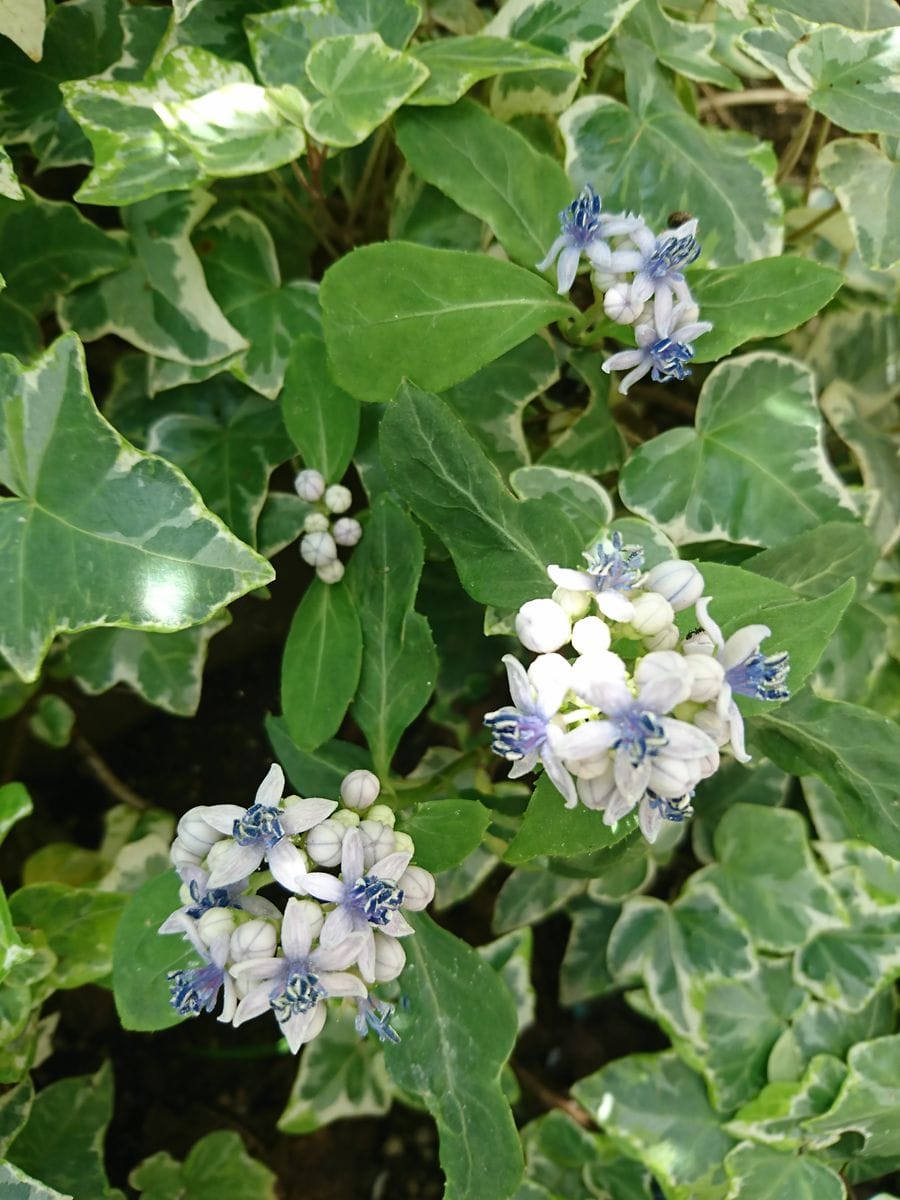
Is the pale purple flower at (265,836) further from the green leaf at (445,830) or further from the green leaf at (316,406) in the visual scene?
the green leaf at (316,406)

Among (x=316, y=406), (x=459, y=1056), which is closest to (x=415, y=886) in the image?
(x=459, y=1056)

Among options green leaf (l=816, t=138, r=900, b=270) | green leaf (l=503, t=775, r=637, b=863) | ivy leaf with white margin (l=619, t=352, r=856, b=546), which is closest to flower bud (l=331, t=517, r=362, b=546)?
ivy leaf with white margin (l=619, t=352, r=856, b=546)

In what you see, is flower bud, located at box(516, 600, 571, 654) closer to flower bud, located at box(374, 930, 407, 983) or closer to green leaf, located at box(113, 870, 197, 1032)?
flower bud, located at box(374, 930, 407, 983)

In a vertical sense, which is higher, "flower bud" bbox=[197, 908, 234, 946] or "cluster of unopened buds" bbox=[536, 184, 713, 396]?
"cluster of unopened buds" bbox=[536, 184, 713, 396]

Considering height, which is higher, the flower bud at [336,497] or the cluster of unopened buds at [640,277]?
the cluster of unopened buds at [640,277]

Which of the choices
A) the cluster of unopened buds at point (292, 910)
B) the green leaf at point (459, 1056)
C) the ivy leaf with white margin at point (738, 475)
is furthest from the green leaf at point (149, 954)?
the ivy leaf with white margin at point (738, 475)

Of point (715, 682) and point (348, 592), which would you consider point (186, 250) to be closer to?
point (348, 592)

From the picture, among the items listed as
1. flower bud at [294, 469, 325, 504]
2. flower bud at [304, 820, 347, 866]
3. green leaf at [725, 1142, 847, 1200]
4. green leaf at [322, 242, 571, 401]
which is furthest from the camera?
green leaf at [725, 1142, 847, 1200]
